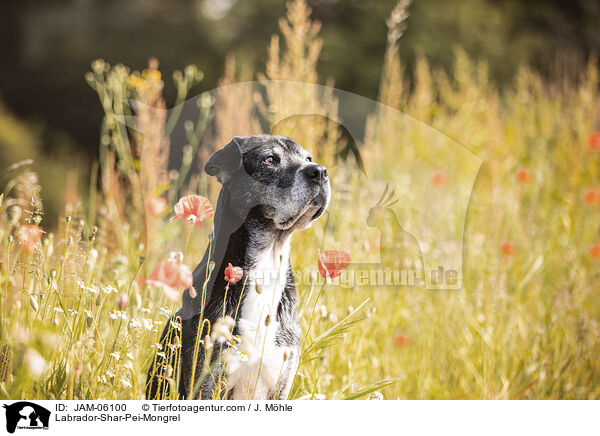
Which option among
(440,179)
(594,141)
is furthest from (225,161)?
(594,141)

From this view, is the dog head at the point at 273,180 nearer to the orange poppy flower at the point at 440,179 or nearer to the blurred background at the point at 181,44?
the orange poppy flower at the point at 440,179

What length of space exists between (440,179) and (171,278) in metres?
1.05

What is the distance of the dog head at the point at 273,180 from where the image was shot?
79 centimetres

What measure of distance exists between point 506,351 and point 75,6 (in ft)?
9.28

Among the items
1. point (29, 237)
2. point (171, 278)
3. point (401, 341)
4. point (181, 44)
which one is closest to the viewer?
point (171, 278)

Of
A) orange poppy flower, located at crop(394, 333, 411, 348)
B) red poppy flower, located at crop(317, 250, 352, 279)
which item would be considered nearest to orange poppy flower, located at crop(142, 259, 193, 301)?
red poppy flower, located at crop(317, 250, 352, 279)

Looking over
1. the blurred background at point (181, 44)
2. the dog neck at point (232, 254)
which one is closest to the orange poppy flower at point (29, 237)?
the dog neck at point (232, 254)

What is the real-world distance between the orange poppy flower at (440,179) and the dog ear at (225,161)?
0.90 meters

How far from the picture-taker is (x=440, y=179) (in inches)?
60.5

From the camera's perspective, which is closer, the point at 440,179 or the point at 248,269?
the point at 248,269

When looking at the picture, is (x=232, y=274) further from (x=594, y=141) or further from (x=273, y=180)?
(x=594, y=141)

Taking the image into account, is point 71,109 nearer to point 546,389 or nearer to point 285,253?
point 285,253

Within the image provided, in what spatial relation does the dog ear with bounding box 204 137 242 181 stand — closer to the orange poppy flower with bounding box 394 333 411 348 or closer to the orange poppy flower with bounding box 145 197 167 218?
the orange poppy flower with bounding box 145 197 167 218
